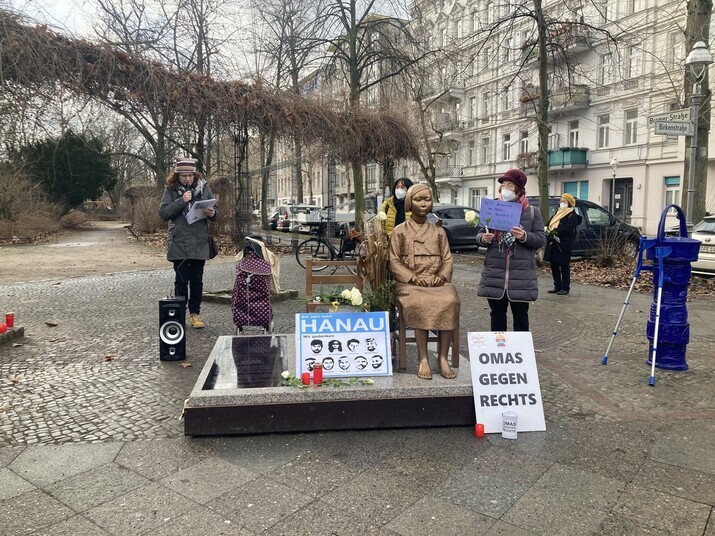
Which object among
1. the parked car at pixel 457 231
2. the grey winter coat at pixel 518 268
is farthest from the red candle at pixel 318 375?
the parked car at pixel 457 231

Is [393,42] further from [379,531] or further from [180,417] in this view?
[379,531]

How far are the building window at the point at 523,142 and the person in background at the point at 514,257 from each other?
3521 centimetres

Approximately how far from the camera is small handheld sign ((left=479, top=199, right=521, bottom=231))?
4492 mm

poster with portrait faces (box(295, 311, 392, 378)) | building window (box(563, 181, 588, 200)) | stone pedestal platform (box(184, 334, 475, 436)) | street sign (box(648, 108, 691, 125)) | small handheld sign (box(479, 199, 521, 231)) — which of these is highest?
street sign (box(648, 108, 691, 125))

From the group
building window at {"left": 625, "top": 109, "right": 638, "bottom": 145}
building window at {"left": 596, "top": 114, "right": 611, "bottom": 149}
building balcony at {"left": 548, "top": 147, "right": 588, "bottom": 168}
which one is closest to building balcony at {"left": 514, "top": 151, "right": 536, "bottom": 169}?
building balcony at {"left": 548, "top": 147, "right": 588, "bottom": 168}

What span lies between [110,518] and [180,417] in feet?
4.34

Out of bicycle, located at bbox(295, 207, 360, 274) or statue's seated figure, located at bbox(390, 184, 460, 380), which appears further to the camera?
bicycle, located at bbox(295, 207, 360, 274)

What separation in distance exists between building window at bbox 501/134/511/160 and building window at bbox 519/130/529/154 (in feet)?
3.12

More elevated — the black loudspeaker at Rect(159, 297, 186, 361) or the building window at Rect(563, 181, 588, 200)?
the building window at Rect(563, 181, 588, 200)

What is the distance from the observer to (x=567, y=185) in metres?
36.0

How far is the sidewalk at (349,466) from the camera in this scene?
2.69 m

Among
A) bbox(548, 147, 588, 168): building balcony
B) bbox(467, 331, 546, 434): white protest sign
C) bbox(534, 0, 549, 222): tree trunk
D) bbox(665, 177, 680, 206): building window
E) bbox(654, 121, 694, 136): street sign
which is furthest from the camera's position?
bbox(548, 147, 588, 168): building balcony

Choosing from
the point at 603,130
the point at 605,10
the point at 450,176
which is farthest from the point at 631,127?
the point at 605,10

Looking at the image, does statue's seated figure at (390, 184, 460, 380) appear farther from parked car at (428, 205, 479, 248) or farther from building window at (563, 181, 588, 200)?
building window at (563, 181, 588, 200)
